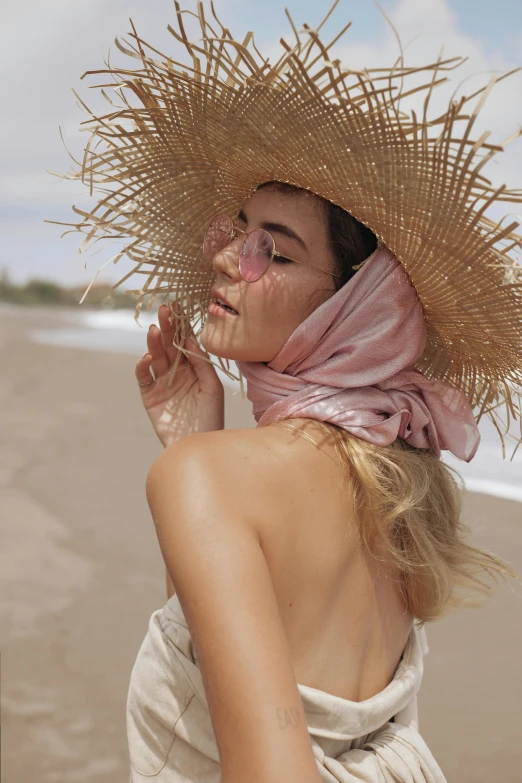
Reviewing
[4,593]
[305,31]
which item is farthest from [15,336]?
[305,31]

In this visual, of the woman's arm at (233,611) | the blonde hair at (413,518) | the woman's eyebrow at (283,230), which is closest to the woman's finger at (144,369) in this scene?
the woman's eyebrow at (283,230)

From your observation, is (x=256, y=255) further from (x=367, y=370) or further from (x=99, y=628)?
(x=99, y=628)

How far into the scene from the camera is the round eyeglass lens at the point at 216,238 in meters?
2.05

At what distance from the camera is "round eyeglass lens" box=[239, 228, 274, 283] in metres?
1.85

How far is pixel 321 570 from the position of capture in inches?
62.1

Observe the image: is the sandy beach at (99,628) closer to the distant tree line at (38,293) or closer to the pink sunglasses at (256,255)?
the pink sunglasses at (256,255)

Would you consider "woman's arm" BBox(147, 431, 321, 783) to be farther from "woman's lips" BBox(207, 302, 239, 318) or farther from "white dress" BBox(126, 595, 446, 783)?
"woman's lips" BBox(207, 302, 239, 318)

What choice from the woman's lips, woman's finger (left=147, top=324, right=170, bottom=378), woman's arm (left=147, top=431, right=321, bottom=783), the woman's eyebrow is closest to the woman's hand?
woman's finger (left=147, top=324, right=170, bottom=378)

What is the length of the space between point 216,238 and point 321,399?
55 cm

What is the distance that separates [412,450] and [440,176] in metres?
0.64

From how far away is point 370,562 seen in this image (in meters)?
1.73

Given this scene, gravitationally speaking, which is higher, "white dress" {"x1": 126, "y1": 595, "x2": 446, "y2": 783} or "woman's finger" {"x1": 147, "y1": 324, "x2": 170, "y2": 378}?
"woman's finger" {"x1": 147, "y1": 324, "x2": 170, "y2": 378}

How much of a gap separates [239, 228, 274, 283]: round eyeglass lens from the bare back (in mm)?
373

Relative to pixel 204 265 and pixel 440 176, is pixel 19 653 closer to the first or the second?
pixel 204 265
